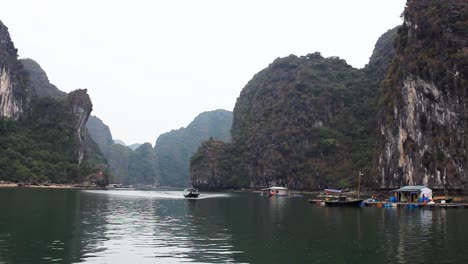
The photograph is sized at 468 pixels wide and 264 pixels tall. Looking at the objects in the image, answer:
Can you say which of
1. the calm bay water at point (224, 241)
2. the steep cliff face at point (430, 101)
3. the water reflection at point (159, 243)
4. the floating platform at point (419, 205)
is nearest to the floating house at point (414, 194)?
the floating platform at point (419, 205)

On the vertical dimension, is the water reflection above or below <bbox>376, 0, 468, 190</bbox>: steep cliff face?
below

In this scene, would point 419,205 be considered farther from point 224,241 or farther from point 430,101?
point 224,241

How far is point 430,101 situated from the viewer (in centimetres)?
11412

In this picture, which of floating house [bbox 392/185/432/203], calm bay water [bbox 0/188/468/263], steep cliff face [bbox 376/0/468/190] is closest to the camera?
calm bay water [bbox 0/188/468/263]

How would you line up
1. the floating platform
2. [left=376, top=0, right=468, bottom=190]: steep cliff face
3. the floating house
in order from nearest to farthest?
the floating platform < the floating house < [left=376, top=0, right=468, bottom=190]: steep cliff face

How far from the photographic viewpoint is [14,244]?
1230 inches

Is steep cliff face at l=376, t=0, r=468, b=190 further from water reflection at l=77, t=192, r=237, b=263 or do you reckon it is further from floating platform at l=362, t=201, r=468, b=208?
water reflection at l=77, t=192, r=237, b=263

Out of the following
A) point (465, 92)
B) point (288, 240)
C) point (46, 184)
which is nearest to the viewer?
point (288, 240)

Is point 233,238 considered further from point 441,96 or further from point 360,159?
point 360,159

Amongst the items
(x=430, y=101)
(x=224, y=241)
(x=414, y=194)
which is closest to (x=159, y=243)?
(x=224, y=241)

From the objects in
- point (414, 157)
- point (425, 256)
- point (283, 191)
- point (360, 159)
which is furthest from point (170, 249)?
point (360, 159)

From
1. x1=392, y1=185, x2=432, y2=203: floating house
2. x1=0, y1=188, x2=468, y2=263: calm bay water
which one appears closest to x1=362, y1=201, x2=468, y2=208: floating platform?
x1=392, y1=185, x2=432, y2=203: floating house

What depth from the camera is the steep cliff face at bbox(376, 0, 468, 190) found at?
106 meters

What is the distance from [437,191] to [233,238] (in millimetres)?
85996
